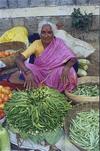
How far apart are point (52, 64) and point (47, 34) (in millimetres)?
428

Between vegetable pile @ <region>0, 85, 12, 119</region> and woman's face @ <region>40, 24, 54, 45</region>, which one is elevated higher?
woman's face @ <region>40, 24, 54, 45</region>

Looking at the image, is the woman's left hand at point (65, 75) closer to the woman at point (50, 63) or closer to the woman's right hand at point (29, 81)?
the woman at point (50, 63)

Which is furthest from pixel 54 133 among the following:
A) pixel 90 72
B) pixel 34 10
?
pixel 34 10

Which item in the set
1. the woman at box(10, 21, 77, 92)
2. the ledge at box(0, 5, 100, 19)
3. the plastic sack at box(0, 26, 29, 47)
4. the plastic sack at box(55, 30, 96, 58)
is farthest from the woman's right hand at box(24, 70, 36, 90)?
the ledge at box(0, 5, 100, 19)

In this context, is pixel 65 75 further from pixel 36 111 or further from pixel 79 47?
pixel 79 47

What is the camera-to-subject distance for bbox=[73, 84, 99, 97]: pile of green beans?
5.34 metres

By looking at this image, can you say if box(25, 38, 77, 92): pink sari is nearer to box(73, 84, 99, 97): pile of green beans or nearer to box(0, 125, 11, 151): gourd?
box(73, 84, 99, 97): pile of green beans

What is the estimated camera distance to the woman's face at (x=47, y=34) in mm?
5578

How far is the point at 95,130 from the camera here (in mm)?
4355

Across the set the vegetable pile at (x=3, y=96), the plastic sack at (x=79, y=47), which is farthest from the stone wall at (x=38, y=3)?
the vegetable pile at (x=3, y=96)

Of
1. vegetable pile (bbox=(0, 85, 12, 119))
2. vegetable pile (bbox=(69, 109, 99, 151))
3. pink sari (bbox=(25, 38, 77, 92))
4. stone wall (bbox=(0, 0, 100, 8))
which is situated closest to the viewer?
vegetable pile (bbox=(69, 109, 99, 151))

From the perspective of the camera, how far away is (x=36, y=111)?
14.5ft

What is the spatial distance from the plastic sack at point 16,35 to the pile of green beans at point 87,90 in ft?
7.23

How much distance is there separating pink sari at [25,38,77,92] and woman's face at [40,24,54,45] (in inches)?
2.8
